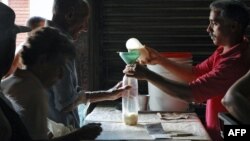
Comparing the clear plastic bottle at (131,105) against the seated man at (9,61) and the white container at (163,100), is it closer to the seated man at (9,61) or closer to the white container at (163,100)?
the white container at (163,100)

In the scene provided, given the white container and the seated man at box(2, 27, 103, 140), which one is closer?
the seated man at box(2, 27, 103, 140)

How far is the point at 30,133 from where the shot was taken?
1788 millimetres

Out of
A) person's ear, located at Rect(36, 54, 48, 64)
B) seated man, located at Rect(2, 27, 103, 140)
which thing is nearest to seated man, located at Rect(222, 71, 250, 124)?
seated man, located at Rect(2, 27, 103, 140)

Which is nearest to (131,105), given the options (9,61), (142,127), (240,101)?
(142,127)

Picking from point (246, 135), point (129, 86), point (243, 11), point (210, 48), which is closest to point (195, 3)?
point (210, 48)

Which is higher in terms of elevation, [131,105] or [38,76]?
[38,76]

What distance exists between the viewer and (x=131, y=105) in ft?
8.50

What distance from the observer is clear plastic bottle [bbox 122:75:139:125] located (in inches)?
101

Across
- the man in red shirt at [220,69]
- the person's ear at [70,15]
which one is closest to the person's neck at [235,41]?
the man in red shirt at [220,69]

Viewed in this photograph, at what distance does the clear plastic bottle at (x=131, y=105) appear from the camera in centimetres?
256

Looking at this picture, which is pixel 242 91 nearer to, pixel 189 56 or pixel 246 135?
pixel 246 135

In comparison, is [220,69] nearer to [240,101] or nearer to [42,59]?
[42,59]

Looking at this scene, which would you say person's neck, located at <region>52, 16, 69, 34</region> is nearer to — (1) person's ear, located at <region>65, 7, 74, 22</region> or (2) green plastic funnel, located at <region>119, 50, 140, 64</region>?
(1) person's ear, located at <region>65, 7, 74, 22</region>

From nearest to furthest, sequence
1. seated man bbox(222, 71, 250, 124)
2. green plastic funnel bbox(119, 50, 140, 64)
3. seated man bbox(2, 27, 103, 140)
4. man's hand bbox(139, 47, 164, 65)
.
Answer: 1. seated man bbox(222, 71, 250, 124)
2. seated man bbox(2, 27, 103, 140)
3. green plastic funnel bbox(119, 50, 140, 64)
4. man's hand bbox(139, 47, 164, 65)
